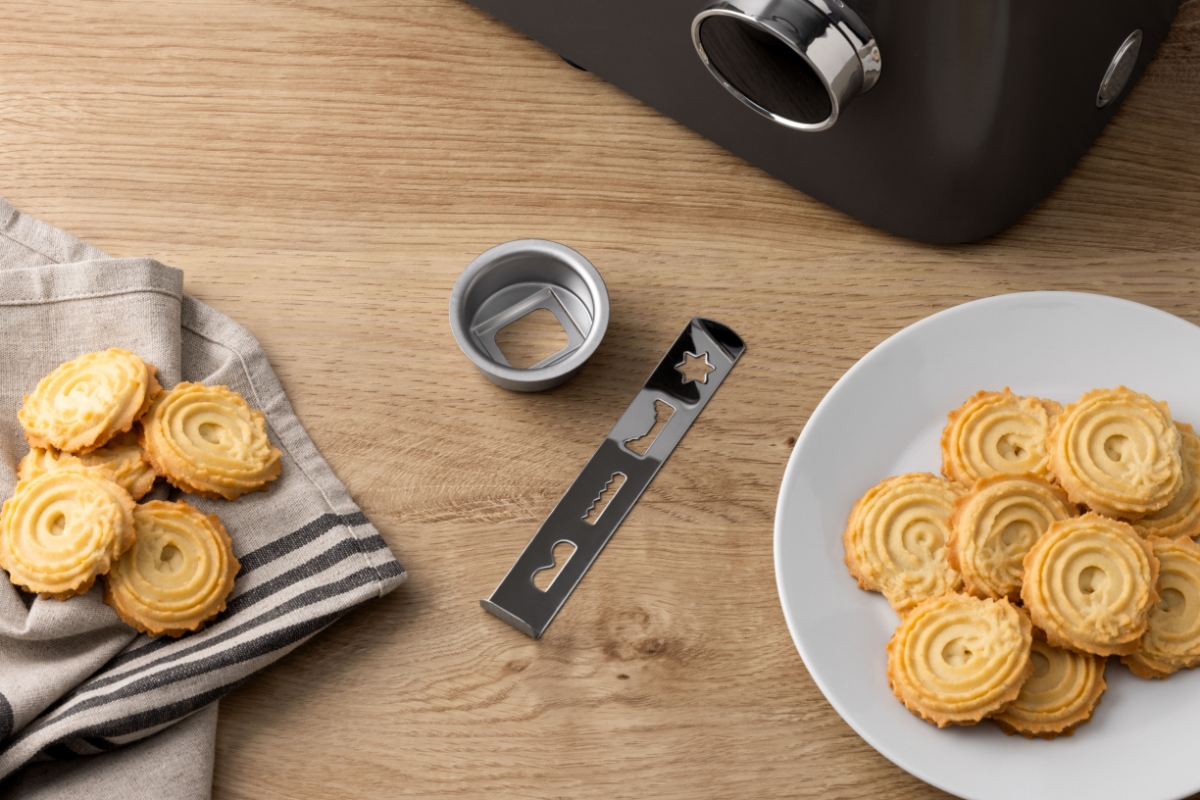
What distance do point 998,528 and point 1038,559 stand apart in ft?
0.11

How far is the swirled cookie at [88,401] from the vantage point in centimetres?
82

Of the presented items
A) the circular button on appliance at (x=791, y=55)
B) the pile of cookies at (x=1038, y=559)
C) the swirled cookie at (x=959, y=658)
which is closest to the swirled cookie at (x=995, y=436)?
the pile of cookies at (x=1038, y=559)

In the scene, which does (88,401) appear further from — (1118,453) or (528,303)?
(1118,453)

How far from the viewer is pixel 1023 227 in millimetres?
960

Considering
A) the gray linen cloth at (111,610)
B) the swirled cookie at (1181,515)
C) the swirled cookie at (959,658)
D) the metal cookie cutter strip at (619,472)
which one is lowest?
the gray linen cloth at (111,610)

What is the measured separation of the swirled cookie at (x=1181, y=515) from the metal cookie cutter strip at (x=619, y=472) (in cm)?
34

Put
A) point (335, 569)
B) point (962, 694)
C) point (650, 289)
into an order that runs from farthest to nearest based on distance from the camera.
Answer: point (650, 289) → point (335, 569) → point (962, 694)

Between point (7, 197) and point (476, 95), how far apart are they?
0.45 meters

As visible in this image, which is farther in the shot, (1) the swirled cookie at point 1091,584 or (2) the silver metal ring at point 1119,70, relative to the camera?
(2) the silver metal ring at point 1119,70

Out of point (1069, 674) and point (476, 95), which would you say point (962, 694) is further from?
point (476, 95)

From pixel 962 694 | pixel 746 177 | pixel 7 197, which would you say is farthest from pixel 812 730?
pixel 7 197

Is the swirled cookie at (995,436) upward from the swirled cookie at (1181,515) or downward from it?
downward

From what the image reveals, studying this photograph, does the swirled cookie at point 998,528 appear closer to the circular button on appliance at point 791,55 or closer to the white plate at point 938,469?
the white plate at point 938,469

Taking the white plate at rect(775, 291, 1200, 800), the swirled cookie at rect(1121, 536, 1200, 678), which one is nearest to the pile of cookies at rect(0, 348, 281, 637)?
the white plate at rect(775, 291, 1200, 800)
